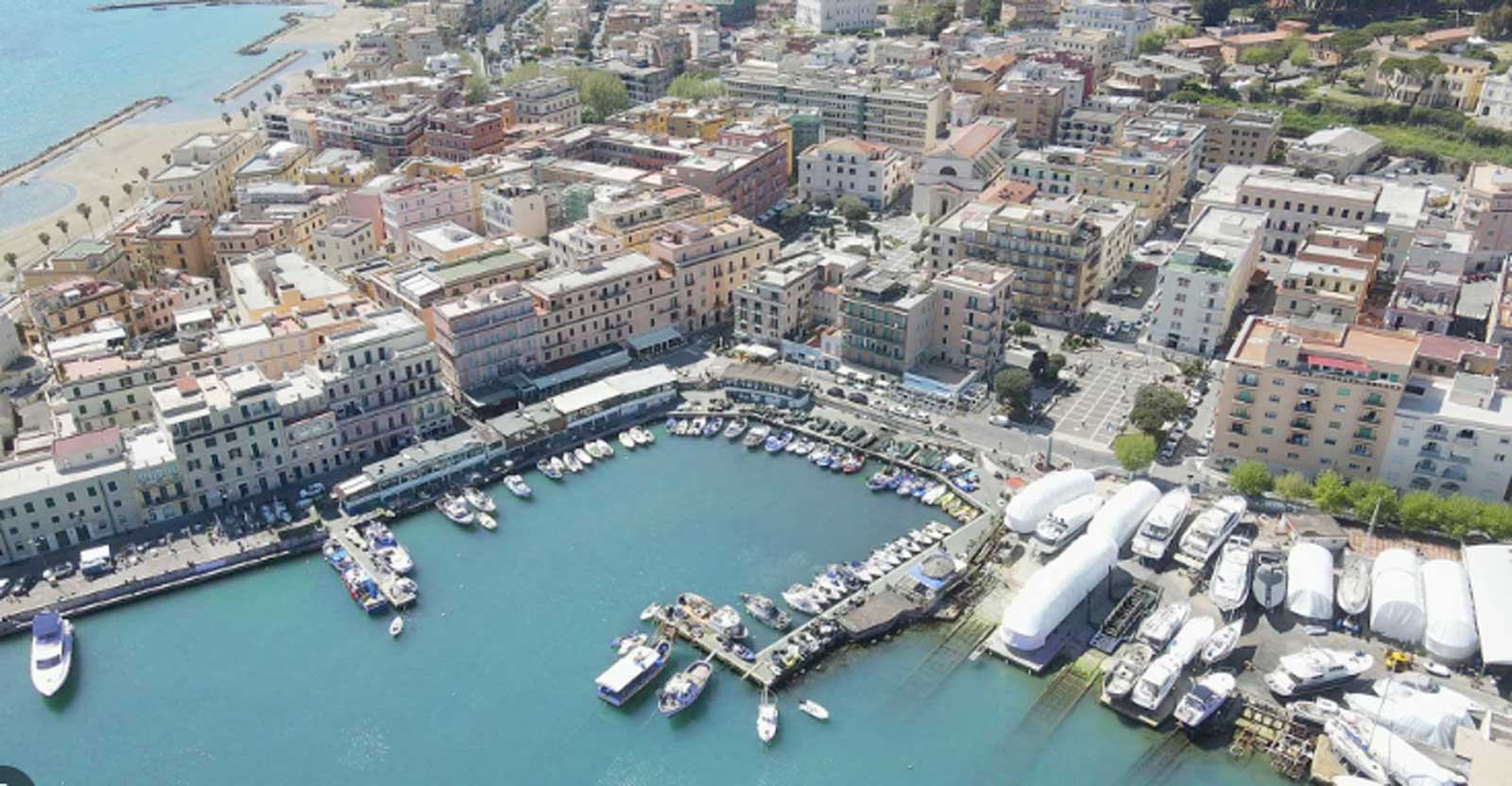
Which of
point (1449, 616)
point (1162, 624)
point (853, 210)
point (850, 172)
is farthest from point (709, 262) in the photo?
point (1449, 616)

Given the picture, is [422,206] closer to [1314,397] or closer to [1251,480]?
[1251,480]

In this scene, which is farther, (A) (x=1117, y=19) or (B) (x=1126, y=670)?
(A) (x=1117, y=19)

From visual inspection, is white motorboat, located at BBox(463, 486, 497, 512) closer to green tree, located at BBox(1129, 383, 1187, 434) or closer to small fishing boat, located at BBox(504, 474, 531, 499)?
small fishing boat, located at BBox(504, 474, 531, 499)

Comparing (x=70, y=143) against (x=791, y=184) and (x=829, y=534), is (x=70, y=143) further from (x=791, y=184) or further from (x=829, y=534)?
(x=829, y=534)

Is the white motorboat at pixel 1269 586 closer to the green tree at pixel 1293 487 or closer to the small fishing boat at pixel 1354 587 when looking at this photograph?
the small fishing boat at pixel 1354 587

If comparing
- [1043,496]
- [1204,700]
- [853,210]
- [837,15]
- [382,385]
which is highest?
[837,15]

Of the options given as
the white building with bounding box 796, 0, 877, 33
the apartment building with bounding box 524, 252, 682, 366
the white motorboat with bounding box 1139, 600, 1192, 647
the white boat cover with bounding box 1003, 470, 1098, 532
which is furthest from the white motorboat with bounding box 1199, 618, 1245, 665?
the white building with bounding box 796, 0, 877, 33

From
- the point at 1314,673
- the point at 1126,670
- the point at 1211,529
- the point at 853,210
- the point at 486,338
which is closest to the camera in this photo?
the point at 1314,673
